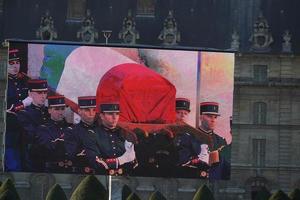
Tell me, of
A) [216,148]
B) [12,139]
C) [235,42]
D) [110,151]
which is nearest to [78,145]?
[110,151]

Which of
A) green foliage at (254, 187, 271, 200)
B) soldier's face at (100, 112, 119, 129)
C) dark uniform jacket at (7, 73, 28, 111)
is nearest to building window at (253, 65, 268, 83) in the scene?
green foliage at (254, 187, 271, 200)

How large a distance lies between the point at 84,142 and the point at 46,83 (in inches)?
119

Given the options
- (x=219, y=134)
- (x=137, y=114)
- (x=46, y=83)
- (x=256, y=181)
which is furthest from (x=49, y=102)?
(x=256, y=181)

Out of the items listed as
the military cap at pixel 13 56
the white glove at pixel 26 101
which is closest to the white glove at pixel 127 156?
the white glove at pixel 26 101

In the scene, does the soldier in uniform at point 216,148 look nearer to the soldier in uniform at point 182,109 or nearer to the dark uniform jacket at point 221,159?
the dark uniform jacket at point 221,159

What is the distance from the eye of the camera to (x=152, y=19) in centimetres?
6397

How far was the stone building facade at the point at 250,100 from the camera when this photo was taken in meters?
60.4

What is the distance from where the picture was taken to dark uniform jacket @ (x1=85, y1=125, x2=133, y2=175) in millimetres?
45062

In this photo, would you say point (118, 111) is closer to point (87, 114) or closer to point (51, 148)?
point (87, 114)

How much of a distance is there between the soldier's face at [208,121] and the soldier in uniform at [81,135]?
14.9 feet

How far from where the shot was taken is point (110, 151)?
148 feet

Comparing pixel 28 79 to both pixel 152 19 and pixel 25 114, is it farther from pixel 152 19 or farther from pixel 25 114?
pixel 152 19

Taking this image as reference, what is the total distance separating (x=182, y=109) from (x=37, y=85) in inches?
242

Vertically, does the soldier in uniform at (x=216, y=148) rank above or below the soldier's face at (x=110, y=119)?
below
